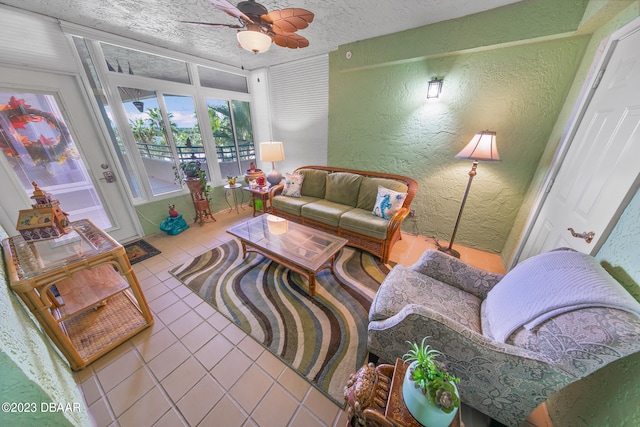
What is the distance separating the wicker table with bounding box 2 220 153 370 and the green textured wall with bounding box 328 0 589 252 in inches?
114

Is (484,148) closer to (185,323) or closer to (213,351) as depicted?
(213,351)

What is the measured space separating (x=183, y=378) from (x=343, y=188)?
99.7 inches

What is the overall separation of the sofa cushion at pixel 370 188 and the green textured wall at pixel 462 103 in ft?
0.84

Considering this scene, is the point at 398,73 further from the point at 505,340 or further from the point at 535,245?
the point at 505,340

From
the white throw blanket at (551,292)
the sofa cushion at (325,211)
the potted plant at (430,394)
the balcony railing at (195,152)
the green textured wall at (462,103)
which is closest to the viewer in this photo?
the potted plant at (430,394)

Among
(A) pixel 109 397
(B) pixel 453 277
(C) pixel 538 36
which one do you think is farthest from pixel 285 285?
(C) pixel 538 36

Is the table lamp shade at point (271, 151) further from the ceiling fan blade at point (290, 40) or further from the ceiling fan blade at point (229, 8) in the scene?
the ceiling fan blade at point (229, 8)

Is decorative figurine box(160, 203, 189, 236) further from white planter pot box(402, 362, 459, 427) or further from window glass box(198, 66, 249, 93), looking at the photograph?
white planter pot box(402, 362, 459, 427)

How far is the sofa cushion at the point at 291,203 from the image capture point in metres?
3.00

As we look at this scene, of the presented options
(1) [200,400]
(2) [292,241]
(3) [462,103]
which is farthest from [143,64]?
(3) [462,103]

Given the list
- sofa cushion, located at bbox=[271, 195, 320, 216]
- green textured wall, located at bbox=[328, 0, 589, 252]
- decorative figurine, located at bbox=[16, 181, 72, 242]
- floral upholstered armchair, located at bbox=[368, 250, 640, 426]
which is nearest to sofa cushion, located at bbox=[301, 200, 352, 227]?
sofa cushion, located at bbox=[271, 195, 320, 216]

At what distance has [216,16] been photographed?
6.59ft

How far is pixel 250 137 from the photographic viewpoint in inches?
164

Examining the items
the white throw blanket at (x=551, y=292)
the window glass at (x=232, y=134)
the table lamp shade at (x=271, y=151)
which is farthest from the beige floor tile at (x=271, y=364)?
the window glass at (x=232, y=134)
